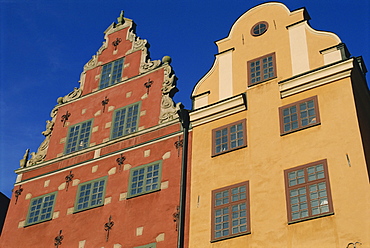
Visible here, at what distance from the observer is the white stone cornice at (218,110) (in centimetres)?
1978

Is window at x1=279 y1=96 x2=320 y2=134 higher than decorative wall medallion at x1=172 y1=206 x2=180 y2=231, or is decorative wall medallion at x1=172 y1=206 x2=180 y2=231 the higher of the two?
window at x1=279 y1=96 x2=320 y2=134

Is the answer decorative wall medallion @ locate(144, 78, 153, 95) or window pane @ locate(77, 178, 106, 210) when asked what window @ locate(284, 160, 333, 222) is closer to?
window pane @ locate(77, 178, 106, 210)

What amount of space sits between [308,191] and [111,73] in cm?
1240

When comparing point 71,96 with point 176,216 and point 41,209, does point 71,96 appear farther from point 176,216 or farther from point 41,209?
point 176,216

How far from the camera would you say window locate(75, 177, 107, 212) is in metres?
21.0

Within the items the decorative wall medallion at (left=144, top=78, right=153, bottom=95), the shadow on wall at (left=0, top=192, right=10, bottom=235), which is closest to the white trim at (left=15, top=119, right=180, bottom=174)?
the decorative wall medallion at (left=144, top=78, right=153, bottom=95)

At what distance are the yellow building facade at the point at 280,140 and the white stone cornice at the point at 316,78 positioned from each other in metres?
0.03

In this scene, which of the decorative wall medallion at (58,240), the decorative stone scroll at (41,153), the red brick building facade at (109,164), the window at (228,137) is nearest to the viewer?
the window at (228,137)

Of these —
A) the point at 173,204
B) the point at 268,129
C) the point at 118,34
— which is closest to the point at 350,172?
the point at 268,129

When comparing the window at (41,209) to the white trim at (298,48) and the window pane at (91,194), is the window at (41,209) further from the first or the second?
the white trim at (298,48)

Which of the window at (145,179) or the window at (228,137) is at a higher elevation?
the window at (228,137)

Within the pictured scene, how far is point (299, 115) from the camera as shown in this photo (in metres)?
18.1

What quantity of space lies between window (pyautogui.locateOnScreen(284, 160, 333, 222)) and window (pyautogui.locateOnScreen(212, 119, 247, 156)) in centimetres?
249

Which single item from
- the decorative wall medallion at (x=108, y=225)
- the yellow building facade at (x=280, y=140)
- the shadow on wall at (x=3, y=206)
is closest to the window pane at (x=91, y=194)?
the decorative wall medallion at (x=108, y=225)
